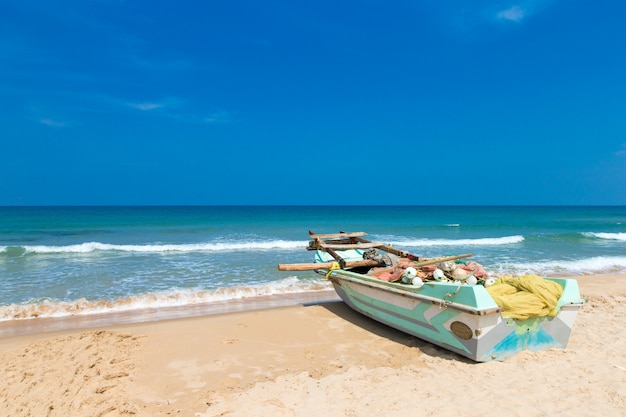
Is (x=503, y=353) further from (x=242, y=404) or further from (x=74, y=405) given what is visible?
(x=74, y=405)

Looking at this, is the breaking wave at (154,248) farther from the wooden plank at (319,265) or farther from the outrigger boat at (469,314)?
the outrigger boat at (469,314)

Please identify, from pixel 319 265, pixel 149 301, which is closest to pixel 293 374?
pixel 319 265

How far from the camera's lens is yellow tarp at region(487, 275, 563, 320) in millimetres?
4520

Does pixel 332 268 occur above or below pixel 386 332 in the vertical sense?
above

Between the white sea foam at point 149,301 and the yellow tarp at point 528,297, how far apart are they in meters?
5.75

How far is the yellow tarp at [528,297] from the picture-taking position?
4.52 meters

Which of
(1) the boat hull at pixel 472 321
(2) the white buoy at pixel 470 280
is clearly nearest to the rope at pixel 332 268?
(1) the boat hull at pixel 472 321

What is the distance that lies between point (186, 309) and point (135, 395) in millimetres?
4131

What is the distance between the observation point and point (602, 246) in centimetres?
1969

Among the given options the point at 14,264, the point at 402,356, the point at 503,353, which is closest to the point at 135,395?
the point at 402,356

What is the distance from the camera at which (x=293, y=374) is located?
4613mm

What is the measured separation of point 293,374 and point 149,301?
5354mm

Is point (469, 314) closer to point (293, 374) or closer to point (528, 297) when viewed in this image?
point (528, 297)

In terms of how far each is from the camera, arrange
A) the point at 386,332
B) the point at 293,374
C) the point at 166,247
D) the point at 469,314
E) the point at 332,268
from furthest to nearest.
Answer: the point at 166,247 → the point at 332,268 → the point at 386,332 → the point at 293,374 → the point at 469,314
